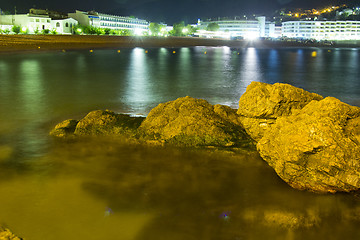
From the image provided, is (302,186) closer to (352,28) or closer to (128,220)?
(128,220)

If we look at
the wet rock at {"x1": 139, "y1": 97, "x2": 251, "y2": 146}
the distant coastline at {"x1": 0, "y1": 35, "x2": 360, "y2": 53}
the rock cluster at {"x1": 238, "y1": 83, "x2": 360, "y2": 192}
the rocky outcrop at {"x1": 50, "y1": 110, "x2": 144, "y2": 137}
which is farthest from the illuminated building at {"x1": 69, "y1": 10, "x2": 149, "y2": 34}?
the rock cluster at {"x1": 238, "y1": 83, "x2": 360, "y2": 192}

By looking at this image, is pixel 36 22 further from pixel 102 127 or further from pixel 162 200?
pixel 162 200

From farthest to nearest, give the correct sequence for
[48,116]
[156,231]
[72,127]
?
[48,116] → [72,127] → [156,231]

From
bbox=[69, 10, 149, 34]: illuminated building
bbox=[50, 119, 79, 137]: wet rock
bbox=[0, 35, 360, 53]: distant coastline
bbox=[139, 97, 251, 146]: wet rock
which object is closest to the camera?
bbox=[139, 97, 251, 146]: wet rock

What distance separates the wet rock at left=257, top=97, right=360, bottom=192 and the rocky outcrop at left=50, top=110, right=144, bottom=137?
11.7 ft

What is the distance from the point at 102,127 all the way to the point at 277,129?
4.22 m

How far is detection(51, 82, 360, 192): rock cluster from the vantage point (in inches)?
214

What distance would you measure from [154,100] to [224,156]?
7.57 metres

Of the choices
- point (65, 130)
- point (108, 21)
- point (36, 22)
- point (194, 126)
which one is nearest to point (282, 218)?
point (194, 126)

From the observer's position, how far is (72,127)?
882 cm

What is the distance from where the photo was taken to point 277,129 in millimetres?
6066

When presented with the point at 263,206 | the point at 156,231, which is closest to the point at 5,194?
the point at 156,231

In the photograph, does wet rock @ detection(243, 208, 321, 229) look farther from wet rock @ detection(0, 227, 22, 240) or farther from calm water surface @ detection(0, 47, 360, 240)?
wet rock @ detection(0, 227, 22, 240)

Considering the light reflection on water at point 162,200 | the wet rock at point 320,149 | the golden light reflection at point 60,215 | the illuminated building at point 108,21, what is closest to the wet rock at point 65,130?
the light reflection on water at point 162,200
